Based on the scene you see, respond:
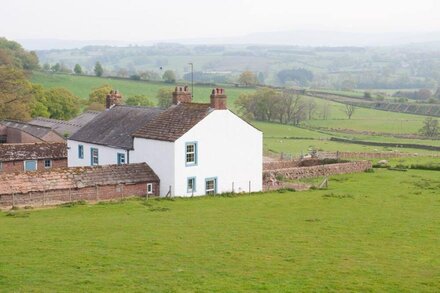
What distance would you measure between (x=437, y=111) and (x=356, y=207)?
112 m

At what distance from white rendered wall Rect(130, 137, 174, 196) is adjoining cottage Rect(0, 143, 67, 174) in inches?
419

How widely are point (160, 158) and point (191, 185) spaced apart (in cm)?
271

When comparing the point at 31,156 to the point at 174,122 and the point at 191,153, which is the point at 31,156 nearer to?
the point at 174,122

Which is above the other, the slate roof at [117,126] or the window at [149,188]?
the slate roof at [117,126]

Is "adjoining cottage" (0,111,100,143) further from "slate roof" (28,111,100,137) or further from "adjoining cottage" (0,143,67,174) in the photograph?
"adjoining cottage" (0,143,67,174)

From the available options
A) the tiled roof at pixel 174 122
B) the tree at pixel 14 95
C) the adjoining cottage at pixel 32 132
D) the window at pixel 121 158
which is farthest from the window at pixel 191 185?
the tree at pixel 14 95

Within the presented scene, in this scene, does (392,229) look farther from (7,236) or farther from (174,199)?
(7,236)

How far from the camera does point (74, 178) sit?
139ft

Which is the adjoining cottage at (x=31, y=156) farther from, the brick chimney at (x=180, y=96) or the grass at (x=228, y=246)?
the grass at (x=228, y=246)

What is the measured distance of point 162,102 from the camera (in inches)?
5128

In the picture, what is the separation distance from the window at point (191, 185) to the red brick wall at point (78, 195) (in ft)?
6.69

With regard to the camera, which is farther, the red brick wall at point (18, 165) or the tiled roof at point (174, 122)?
the red brick wall at point (18, 165)

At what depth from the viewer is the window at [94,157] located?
173ft

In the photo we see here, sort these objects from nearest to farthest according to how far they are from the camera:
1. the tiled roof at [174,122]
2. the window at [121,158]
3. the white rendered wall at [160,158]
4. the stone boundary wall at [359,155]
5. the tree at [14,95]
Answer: the white rendered wall at [160,158]
the tiled roof at [174,122]
the window at [121,158]
the stone boundary wall at [359,155]
the tree at [14,95]
